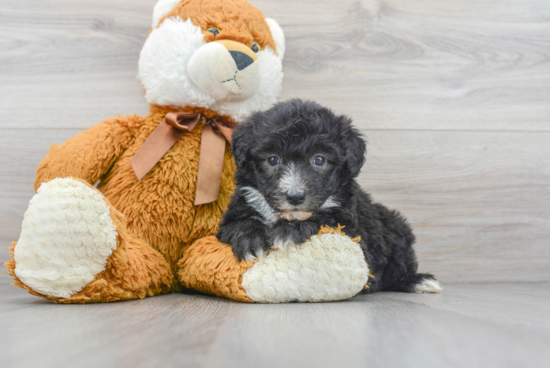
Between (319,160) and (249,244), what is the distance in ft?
1.12

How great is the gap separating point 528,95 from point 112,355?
2.31 m

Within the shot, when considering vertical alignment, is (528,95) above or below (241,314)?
above

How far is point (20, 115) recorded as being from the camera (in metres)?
2.09

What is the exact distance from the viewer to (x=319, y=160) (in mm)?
1377

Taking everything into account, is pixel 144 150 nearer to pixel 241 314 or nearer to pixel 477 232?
pixel 241 314

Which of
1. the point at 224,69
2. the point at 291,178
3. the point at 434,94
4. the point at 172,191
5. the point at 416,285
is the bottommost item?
the point at 416,285

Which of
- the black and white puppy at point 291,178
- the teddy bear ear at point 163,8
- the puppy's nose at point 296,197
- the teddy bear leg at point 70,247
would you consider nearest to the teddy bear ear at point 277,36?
the teddy bear ear at point 163,8

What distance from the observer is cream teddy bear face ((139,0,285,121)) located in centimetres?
158

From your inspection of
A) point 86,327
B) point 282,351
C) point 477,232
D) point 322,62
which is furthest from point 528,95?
point 86,327

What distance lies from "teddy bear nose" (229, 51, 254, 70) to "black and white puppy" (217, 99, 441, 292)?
243 millimetres

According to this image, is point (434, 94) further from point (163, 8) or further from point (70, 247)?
point (70, 247)

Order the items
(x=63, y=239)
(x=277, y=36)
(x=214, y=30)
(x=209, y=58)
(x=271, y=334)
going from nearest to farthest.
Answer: (x=271, y=334) < (x=63, y=239) < (x=209, y=58) < (x=214, y=30) < (x=277, y=36)

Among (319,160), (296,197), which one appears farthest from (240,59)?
(296,197)

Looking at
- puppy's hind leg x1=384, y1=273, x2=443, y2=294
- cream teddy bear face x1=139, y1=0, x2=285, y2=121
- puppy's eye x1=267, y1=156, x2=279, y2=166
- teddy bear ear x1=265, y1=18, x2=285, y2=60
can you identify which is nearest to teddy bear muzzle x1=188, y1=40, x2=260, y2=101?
cream teddy bear face x1=139, y1=0, x2=285, y2=121
